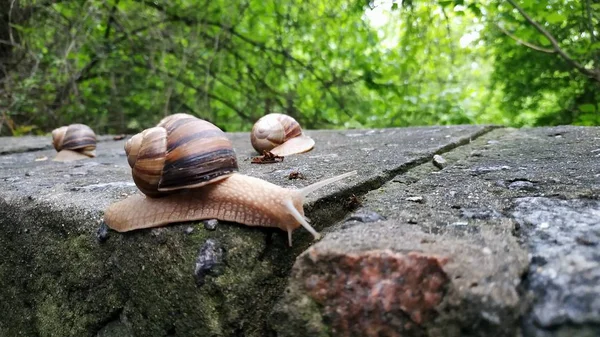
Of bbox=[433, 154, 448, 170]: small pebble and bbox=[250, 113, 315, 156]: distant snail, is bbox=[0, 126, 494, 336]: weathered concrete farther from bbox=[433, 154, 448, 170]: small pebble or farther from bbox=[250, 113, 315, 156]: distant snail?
bbox=[250, 113, 315, 156]: distant snail

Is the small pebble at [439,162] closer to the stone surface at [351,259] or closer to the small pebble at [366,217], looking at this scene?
the stone surface at [351,259]

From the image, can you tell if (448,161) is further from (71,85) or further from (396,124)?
(71,85)

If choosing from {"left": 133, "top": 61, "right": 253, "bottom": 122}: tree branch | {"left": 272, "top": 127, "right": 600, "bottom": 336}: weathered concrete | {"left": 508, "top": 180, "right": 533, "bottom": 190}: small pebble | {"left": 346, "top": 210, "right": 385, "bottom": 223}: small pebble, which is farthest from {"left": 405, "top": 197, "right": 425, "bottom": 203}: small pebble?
{"left": 133, "top": 61, "right": 253, "bottom": 122}: tree branch

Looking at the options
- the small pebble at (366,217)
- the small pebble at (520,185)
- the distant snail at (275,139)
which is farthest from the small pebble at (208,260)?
the distant snail at (275,139)

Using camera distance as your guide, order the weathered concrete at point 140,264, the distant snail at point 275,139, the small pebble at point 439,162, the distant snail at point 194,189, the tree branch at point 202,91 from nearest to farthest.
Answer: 1. the weathered concrete at point 140,264
2. the distant snail at point 194,189
3. the small pebble at point 439,162
4. the distant snail at point 275,139
5. the tree branch at point 202,91

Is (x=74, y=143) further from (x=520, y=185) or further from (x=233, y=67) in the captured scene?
(x=233, y=67)

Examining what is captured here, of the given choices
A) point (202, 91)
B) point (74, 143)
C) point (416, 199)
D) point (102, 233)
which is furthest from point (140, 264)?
point (202, 91)

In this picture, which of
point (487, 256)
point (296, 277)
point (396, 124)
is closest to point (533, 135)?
point (487, 256)
